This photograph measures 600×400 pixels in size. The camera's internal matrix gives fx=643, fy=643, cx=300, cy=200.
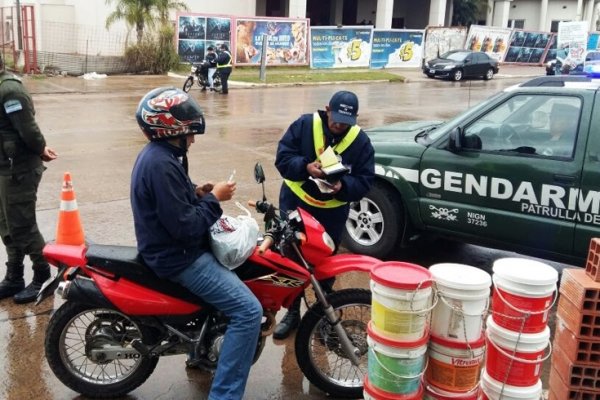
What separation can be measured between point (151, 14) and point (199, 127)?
82.8 feet

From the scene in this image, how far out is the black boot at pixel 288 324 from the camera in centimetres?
472

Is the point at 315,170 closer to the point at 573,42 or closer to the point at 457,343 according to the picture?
the point at 457,343

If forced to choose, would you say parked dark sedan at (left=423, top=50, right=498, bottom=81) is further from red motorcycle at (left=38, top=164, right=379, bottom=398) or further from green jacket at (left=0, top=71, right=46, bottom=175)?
red motorcycle at (left=38, top=164, right=379, bottom=398)

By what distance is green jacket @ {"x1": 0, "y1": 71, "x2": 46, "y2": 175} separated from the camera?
465 cm

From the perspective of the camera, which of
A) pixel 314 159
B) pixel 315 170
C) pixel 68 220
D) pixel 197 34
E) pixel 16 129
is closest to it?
pixel 315 170

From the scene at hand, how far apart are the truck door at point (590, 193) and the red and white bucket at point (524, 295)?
235 centimetres

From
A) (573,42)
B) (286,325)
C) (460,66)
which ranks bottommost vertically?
(286,325)

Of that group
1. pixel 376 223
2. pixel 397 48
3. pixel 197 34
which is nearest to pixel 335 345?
pixel 376 223

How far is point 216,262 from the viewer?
353cm

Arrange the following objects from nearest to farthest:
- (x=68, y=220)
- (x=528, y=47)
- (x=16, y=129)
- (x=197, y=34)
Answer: (x=16, y=129), (x=68, y=220), (x=197, y=34), (x=528, y=47)

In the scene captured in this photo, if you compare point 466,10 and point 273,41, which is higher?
point 466,10

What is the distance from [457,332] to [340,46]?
104 feet

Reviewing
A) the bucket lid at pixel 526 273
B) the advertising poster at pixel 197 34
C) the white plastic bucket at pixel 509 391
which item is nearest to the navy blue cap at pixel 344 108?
the bucket lid at pixel 526 273

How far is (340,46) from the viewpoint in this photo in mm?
33406
